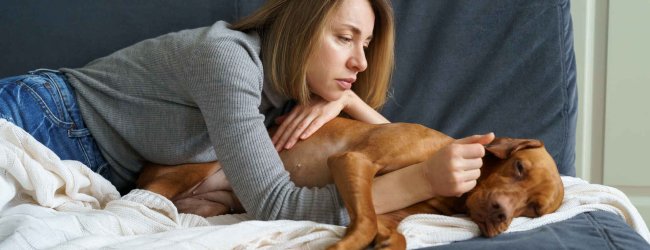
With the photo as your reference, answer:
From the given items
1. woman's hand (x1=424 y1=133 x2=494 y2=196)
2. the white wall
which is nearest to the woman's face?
woman's hand (x1=424 y1=133 x2=494 y2=196)

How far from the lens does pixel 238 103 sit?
1503 mm

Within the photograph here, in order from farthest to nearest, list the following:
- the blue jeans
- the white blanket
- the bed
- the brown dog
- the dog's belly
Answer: the bed, the dog's belly, the blue jeans, the brown dog, the white blanket

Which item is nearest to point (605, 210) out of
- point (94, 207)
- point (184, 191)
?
point (184, 191)

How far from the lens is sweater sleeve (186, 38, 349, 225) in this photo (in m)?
1.48

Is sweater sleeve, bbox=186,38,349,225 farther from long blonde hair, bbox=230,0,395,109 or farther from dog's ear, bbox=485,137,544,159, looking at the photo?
dog's ear, bbox=485,137,544,159

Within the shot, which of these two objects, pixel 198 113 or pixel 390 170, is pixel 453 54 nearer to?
pixel 390 170

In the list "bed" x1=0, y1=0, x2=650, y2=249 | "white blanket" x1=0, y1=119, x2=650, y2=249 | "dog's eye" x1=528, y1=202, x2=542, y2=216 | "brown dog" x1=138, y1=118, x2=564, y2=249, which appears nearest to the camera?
"white blanket" x1=0, y1=119, x2=650, y2=249

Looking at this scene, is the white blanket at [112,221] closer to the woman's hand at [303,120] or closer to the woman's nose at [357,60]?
the woman's hand at [303,120]

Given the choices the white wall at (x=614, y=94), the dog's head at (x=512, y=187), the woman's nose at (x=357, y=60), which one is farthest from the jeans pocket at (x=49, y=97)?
the white wall at (x=614, y=94)

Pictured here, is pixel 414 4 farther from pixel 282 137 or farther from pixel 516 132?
pixel 282 137

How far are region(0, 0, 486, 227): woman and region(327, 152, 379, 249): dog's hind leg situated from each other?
0.17 feet

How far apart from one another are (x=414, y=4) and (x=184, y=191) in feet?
3.39

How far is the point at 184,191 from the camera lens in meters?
1.82

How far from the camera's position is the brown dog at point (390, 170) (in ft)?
4.73
